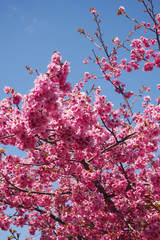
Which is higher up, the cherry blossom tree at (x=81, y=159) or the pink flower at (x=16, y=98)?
the pink flower at (x=16, y=98)

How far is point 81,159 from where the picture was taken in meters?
5.77

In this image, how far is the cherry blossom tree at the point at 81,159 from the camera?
167 inches

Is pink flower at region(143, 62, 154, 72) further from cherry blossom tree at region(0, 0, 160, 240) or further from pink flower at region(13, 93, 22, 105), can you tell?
pink flower at region(13, 93, 22, 105)

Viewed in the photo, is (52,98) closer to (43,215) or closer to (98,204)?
(98,204)

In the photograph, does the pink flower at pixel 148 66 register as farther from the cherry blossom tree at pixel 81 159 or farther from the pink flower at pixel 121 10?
the pink flower at pixel 121 10

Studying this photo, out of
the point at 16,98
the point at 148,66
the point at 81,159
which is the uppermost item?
the point at 148,66

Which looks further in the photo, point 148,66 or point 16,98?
point 148,66

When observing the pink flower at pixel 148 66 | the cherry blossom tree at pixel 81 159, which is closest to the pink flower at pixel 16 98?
the cherry blossom tree at pixel 81 159

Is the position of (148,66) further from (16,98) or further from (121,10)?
(16,98)

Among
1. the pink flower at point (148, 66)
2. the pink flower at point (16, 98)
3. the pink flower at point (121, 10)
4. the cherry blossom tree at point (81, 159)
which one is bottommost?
the cherry blossom tree at point (81, 159)

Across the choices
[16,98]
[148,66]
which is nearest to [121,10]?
[148,66]

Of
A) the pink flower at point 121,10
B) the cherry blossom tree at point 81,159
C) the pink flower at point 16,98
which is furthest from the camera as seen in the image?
the pink flower at point 121,10

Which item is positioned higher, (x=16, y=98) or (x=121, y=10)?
(x=121, y=10)

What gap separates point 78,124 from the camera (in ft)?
14.4
